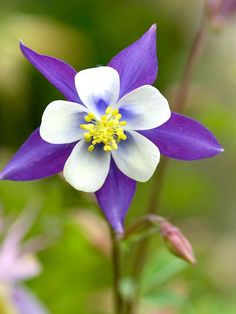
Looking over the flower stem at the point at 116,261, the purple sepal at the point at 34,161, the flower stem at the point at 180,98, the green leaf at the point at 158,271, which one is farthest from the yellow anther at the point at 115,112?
the green leaf at the point at 158,271

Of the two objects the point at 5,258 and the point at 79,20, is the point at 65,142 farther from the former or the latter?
the point at 79,20

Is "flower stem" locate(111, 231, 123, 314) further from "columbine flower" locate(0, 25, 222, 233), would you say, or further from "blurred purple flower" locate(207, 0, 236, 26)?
"blurred purple flower" locate(207, 0, 236, 26)

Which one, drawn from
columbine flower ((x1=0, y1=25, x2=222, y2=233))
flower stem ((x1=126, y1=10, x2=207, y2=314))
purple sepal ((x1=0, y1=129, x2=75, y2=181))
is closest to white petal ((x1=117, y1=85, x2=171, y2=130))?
columbine flower ((x1=0, y1=25, x2=222, y2=233))

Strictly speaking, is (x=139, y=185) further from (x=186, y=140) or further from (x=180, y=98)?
(x=186, y=140)

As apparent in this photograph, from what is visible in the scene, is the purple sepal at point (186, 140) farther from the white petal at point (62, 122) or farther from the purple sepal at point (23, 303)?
the purple sepal at point (23, 303)

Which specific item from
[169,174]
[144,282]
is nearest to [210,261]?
[169,174]

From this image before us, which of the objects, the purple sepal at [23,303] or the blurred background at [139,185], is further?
the blurred background at [139,185]

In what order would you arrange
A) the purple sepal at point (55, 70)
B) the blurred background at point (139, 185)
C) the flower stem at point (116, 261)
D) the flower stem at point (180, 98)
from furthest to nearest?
the blurred background at point (139, 185) < the flower stem at point (180, 98) < the flower stem at point (116, 261) < the purple sepal at point (55, 70)
